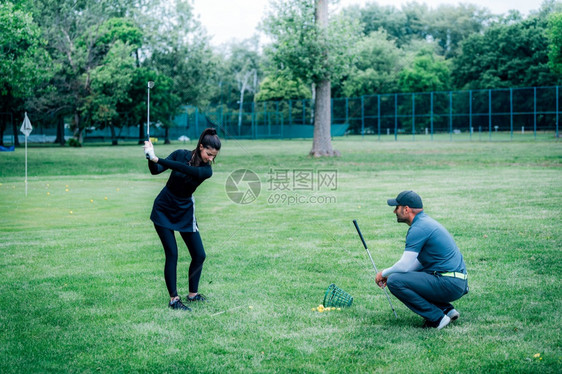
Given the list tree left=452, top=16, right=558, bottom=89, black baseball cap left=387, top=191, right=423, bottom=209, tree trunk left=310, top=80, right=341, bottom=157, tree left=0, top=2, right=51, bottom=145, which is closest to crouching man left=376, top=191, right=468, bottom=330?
black baseball cap left=387, top=191, right=423, bottom=209

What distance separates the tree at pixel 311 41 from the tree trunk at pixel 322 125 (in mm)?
60

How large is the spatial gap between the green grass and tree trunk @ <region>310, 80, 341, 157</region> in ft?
60.3

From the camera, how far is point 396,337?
19.5 ft

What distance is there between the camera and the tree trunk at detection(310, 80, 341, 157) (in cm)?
3506

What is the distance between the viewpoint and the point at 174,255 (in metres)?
6.93

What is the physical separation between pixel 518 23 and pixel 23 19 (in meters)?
65.9

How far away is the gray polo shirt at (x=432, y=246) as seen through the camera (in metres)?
5.98

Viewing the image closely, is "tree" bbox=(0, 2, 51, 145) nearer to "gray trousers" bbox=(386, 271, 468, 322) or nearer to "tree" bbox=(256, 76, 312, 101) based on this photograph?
"gray trousers" bbox=(386, 271, 468, 322)

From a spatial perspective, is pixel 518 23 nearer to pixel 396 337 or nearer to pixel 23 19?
pixel 23 19

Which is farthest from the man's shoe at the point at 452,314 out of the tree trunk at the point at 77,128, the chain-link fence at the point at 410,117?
the tree trunk at the point at 77,128

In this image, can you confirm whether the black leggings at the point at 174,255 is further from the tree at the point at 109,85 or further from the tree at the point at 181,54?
the tree at the point at 181,54

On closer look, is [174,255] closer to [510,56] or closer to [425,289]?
[425,289]

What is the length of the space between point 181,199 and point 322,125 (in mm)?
29002

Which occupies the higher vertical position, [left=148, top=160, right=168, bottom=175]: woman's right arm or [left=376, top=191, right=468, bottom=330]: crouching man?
[left=148, top=160, right=168, bottom=175]: woman's right arm
